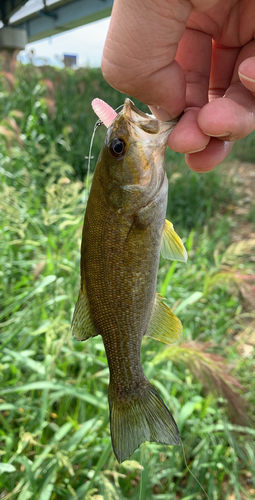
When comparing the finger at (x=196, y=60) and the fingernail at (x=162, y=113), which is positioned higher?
the finger at (x=196, y=60)

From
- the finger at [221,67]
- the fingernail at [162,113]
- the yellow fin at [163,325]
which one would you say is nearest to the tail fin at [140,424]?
the yellow fin at [163,325]

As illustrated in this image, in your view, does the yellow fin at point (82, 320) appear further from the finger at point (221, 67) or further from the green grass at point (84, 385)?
the finger at point (221, 67)

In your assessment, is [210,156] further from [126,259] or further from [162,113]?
[126,259]

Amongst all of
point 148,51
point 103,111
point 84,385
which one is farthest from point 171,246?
point 84,385

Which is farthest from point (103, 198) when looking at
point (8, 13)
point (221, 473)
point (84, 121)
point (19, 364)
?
point (8, 13)

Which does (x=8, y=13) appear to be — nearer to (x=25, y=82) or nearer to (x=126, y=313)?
(x=25, y=82)

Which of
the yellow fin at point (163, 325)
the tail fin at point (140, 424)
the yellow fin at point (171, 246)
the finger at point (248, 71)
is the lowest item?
the tail fin at point (140, 424)

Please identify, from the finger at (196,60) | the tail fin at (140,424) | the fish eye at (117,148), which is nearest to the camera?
the tail fin at (140,424)

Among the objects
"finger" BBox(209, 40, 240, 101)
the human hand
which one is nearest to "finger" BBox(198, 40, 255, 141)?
the human hand
